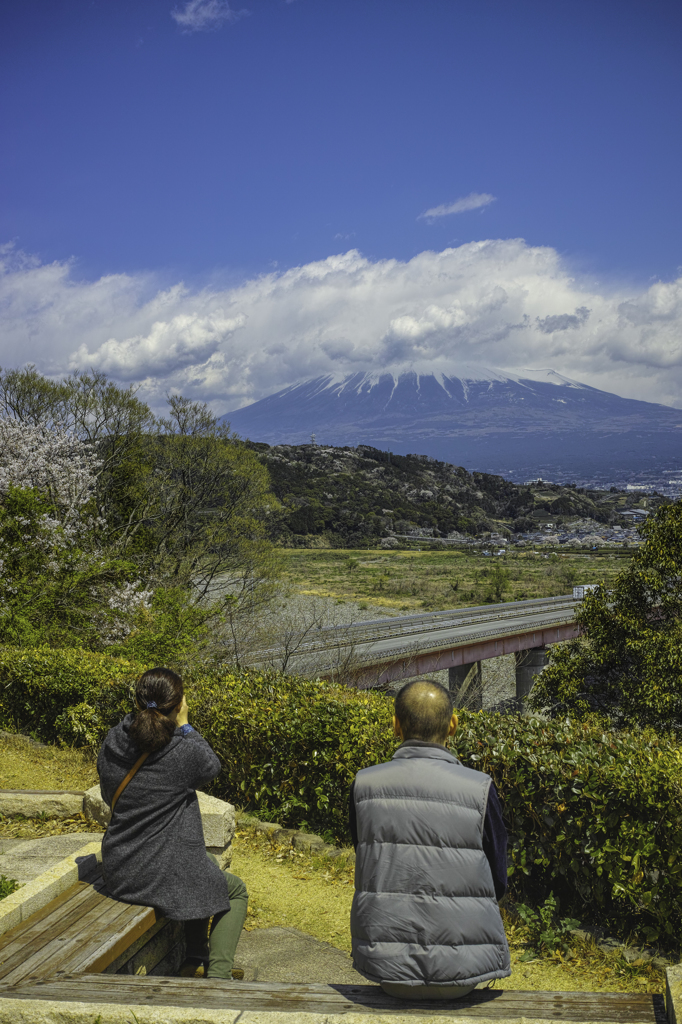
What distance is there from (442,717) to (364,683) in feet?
62.8

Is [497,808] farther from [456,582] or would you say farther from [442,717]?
[456,582]

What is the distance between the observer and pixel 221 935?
3752mm

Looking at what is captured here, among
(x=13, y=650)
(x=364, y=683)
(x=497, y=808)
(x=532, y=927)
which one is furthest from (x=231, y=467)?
(x=497, y=808)

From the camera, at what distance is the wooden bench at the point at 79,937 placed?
3256 millimetres

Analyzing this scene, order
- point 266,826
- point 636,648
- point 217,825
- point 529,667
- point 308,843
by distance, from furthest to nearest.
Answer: point 529,667 < point 636,648 < point 266,826 < point 308,843 < point 217,825

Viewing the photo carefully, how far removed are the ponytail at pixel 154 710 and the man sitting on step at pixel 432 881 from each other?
1.27 meters

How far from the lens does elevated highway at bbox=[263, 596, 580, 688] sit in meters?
21.4

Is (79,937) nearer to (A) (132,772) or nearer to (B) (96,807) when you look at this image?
(A) (132,772)

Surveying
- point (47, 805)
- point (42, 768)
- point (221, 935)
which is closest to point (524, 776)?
point (221, 935)

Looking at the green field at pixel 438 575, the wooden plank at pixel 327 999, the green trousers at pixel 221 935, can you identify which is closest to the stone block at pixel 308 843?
the green trousers at pixel 221 935

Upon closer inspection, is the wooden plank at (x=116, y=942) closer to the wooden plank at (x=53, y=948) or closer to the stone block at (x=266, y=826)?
the wooden plank at (x=53, y=948)

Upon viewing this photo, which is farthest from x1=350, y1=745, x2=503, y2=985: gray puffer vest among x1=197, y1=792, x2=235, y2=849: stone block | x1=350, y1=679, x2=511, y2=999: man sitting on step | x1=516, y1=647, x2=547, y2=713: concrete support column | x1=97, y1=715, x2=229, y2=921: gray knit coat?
x1=516, y1=647, x2=547, y2=713: concrete support column

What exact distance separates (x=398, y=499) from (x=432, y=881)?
122 meters

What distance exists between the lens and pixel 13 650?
10430 millimetres
